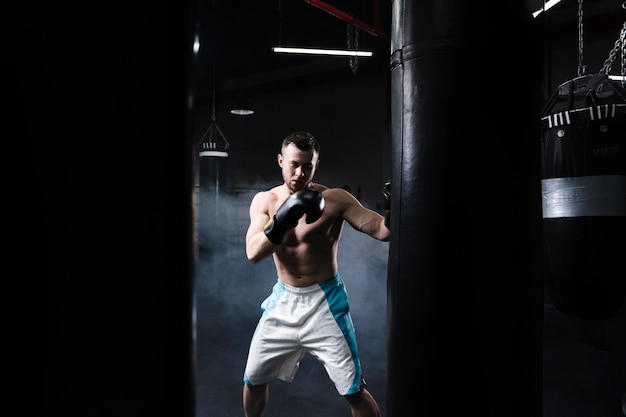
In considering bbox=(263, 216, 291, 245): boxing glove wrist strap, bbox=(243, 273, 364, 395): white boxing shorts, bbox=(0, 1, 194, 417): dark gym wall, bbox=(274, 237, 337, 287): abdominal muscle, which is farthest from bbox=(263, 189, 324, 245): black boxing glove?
bbox=(0, 1, 194, 417): dark gym wall

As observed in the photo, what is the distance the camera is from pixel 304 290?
279 centimetres

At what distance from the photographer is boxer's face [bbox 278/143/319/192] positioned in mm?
2836

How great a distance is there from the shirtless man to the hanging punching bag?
0.76m

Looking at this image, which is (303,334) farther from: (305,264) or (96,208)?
(96,208)

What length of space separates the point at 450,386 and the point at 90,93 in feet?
3.83

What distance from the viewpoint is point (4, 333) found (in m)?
0.28

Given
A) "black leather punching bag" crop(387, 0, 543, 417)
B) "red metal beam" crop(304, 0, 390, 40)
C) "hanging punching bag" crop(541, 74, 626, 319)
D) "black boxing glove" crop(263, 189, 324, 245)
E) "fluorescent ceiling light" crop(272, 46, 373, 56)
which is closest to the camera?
"black leather punching bag" crop(387, 0, 543, 417)

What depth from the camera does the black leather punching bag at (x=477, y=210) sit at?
1220 millimetres

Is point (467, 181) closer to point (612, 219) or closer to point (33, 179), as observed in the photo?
point (612, 219)

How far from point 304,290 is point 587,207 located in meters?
1.49

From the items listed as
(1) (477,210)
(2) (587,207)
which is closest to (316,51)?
(2) (587,207)

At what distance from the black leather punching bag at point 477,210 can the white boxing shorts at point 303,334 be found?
1.36m

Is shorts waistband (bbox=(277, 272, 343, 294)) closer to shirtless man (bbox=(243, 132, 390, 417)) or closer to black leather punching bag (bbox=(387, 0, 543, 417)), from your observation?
shirtless man (bbox=(243, 132, 390, 417))

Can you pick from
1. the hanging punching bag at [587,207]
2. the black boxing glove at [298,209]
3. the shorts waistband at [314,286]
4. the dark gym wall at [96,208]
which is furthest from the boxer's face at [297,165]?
the dark gym wall at [96,208]
